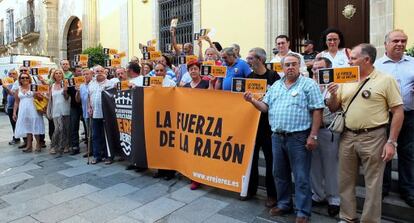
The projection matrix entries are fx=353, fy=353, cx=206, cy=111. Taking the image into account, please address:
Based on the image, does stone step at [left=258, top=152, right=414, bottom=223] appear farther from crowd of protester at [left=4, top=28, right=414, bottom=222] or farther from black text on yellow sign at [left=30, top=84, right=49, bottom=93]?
black text on yellow sign at [left=30, top=84, right=49, bottom=93]

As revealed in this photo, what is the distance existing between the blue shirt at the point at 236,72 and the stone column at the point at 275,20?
412cm

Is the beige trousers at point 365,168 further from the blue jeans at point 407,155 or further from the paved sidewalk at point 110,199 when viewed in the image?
the blue jeans at point 407,155

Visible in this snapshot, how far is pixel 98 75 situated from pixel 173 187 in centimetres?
264

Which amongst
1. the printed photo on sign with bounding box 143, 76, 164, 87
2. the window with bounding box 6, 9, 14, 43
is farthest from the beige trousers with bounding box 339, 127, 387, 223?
the window with bounding box 6, 9, 14, 43

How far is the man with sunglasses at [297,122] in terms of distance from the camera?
11.2 ft

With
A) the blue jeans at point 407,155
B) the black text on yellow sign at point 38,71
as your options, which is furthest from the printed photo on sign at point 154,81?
the blue jeans at point 407,155

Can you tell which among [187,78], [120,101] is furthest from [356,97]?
[120,101]

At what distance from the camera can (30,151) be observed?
7.34 meters

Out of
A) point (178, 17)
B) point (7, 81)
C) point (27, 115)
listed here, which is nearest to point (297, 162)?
point (27, 115)

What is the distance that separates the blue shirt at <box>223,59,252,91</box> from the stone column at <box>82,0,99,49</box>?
1208cm

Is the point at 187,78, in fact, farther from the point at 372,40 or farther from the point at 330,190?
the point at 372,40

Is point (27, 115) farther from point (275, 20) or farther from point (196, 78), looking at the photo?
point (275, 20)

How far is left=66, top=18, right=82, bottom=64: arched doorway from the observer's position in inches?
673

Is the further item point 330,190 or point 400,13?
point 400,13
